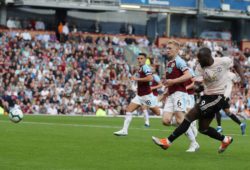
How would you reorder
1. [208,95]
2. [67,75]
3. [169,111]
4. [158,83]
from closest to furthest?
[208,95] < [169,111] < [158,83] < [67,75]

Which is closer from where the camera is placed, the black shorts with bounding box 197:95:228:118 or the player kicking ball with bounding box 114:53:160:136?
the black shorts with bounding box 197:95:228:118

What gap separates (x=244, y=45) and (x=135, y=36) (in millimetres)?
10167

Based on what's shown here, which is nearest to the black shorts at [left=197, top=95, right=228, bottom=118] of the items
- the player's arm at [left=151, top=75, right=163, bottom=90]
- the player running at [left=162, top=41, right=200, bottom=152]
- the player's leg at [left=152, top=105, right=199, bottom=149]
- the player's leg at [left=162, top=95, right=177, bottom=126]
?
the player's leg at [left=152, top=105, right=199, bottom=149]

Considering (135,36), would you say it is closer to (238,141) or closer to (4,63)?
(4,63)

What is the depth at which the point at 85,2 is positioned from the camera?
170ft

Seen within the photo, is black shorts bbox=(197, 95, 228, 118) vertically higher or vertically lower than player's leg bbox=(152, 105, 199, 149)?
higher

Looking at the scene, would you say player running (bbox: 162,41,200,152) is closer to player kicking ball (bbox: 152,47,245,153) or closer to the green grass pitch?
the green grass pitch

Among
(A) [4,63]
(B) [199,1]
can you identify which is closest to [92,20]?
(B) [199,1]

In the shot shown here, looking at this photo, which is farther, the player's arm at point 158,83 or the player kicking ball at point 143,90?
the player's arm at point 158,83

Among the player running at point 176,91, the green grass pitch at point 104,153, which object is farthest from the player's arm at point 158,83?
the player running at point 176,91

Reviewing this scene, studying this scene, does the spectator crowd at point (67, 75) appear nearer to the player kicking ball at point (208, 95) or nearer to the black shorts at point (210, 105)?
the player kicking ball at point (208, 95)

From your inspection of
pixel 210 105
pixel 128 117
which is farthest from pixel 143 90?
pixel 210 105

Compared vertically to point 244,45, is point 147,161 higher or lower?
higher

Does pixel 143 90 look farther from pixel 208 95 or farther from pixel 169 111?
pixel 208 95
